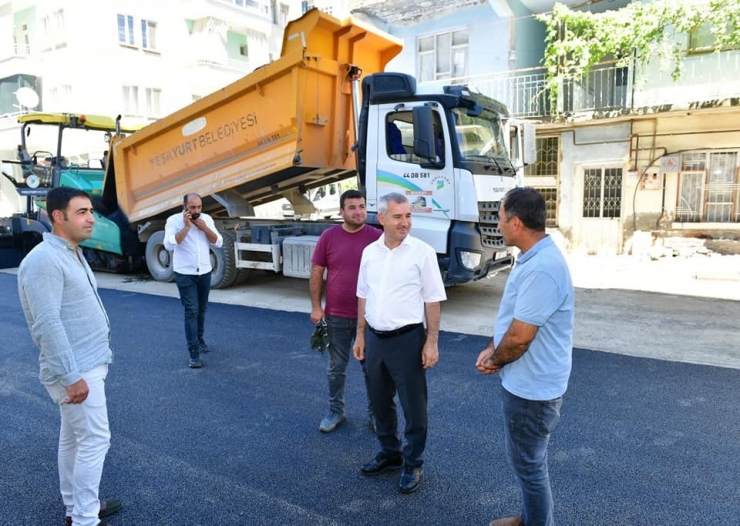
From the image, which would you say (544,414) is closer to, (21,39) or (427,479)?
(427,479)

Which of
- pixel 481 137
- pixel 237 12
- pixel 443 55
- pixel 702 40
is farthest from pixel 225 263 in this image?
pixel 237 12

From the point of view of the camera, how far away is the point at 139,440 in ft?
12.1

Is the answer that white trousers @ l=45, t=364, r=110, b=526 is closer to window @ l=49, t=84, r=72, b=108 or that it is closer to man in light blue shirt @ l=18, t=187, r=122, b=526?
man in light blue shirt @ l=18, t=187, r=122, b=526

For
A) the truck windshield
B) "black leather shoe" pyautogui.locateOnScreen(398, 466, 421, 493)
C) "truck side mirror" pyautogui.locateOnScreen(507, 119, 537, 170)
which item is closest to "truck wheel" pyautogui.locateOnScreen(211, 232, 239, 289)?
the truck windshield

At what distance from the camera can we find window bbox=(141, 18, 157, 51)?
23234mm

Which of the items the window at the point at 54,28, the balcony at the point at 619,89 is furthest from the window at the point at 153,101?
the balcony at the point at 619,89

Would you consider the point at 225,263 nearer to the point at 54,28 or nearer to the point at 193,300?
the point at 193,300

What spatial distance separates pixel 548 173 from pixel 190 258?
33.9ft

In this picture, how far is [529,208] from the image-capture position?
2275mm

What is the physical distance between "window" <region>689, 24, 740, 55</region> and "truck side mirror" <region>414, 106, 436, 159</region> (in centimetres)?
815

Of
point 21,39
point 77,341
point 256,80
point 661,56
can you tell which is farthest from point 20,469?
point 21,39

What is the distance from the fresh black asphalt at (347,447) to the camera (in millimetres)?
2875

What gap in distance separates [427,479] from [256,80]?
19.3ft

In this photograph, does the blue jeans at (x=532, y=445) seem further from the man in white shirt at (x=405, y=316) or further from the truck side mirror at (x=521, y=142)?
the truck side mirror at (x=521, y=142)
